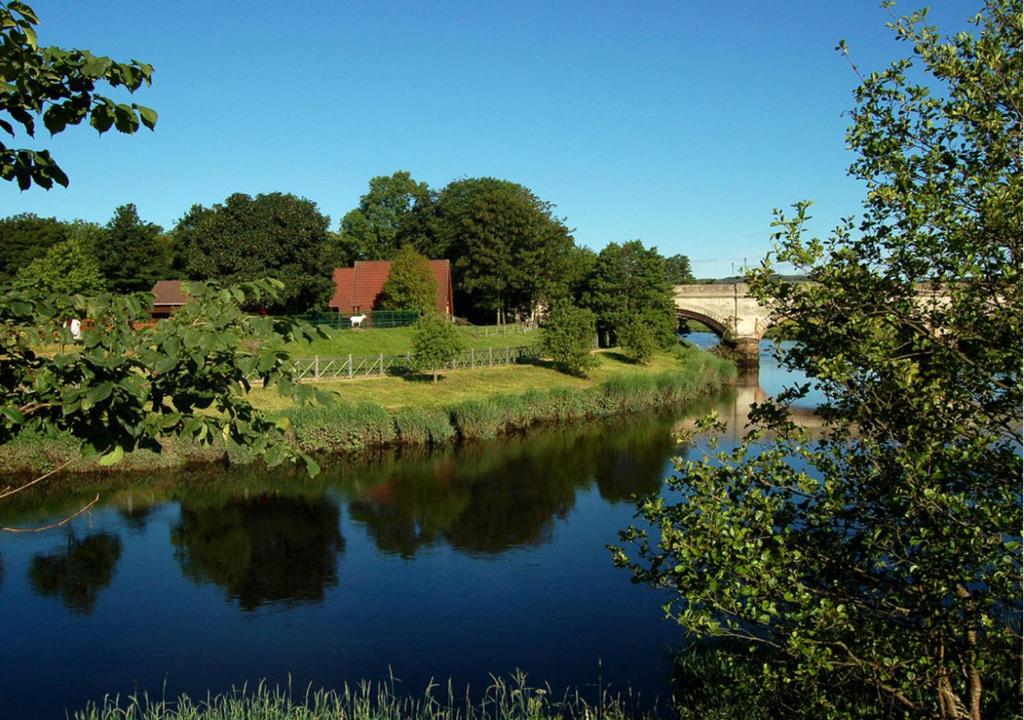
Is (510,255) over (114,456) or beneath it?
over

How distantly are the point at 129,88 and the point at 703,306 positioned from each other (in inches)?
2647

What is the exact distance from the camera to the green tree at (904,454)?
19.3ft

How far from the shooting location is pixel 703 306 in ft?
230

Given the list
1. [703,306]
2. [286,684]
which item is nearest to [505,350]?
[703,306]

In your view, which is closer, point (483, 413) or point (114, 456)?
point (114, 456)

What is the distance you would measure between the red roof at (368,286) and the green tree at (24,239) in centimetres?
2233

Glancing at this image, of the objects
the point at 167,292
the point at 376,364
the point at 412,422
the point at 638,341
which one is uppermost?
the point at 167,292

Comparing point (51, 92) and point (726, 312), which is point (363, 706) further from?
point (726, 312)

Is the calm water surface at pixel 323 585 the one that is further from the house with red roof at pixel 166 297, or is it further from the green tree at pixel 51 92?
the house with red roof at pixel 166 297

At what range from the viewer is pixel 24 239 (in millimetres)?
66375

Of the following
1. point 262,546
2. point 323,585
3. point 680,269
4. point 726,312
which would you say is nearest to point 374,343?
point 262,546

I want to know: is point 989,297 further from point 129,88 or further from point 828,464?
point 129,88

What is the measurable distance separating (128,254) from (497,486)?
154ft

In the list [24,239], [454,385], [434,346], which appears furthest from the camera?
[24,239]
